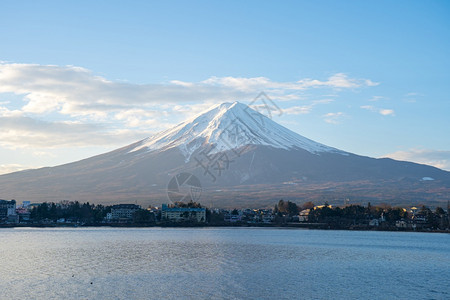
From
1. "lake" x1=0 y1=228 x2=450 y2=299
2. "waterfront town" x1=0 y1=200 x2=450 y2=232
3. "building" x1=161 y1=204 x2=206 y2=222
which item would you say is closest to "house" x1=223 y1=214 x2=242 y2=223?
"waterfront town" x1=0 y1=200 x2=450 y2=232

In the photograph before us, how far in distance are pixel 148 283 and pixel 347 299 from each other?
9395 mm

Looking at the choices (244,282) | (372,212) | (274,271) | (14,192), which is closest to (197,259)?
(274,271)

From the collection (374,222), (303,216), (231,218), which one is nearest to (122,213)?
(231,218)

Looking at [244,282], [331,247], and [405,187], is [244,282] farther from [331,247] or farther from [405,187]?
[405,187]

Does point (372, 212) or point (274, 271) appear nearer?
point (274, 271)

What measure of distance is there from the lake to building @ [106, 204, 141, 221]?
62.3 m

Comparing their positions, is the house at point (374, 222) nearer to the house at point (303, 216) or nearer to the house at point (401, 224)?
the house at point (401, 224)

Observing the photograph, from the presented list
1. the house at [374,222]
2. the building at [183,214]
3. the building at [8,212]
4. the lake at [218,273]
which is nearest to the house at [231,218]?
the building at [183,214]

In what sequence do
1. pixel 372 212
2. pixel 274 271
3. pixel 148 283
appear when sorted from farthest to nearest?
pixel 372 212 < pixel 274 271 < pixel 148 283

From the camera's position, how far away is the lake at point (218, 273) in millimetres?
26969

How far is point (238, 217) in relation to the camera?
371 feet

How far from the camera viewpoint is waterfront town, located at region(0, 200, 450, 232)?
9506 centimetres

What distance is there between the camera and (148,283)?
29109 millimetres

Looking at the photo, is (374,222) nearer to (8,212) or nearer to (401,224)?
(401,224)
